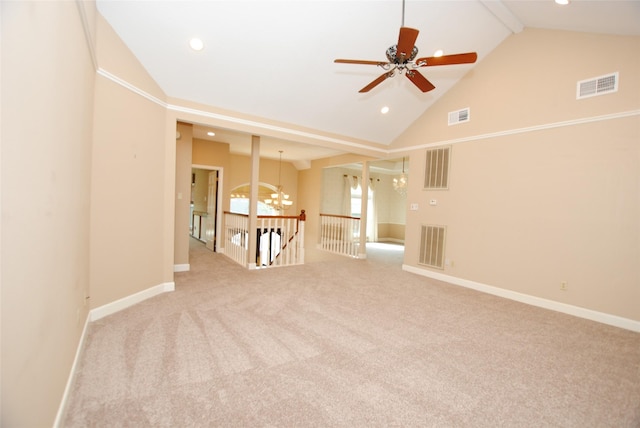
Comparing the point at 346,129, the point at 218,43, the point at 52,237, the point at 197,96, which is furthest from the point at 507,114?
the point at 52,237

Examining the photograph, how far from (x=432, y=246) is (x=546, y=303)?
6.35 feet

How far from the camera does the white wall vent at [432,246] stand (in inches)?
211

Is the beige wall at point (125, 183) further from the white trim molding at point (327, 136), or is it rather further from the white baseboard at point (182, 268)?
the white baseboard at point (182, 268)

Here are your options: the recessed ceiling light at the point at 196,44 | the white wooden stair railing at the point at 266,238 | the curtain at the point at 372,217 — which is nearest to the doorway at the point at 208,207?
the white wooden stair railing at the point at 266,238

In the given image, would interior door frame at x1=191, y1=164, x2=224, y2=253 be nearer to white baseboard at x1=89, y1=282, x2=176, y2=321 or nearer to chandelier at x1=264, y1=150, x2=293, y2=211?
chandelier at x1=264, y1=150, x2=293, y2=211

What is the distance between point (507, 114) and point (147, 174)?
545 cm

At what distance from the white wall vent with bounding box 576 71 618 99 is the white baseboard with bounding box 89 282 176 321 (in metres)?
6.31

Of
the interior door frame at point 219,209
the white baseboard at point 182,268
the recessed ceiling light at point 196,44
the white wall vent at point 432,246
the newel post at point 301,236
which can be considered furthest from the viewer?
the interior door frame at point 219,209

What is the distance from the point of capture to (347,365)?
235cm

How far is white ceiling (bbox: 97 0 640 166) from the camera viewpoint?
3.12 meters

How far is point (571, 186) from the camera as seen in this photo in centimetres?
384

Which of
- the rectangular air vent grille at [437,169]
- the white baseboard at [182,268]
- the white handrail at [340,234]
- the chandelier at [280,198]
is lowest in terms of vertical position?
the white baseboard at [182,268]

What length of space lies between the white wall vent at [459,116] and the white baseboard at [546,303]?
289 centimetres

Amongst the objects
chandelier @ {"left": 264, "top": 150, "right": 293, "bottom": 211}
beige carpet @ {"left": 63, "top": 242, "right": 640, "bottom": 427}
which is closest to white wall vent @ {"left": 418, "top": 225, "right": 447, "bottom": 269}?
beige carpet @ {"left": 63, "top": 242, "right": 640, "bottom": 427}
